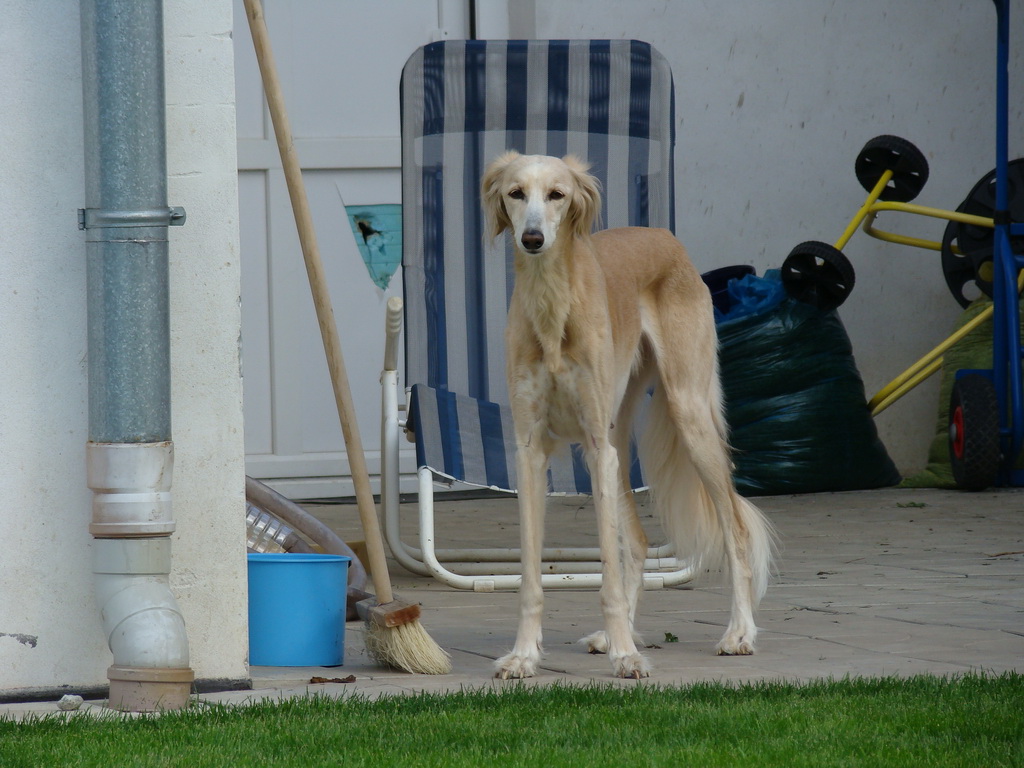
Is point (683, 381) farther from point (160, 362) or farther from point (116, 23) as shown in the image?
point (116, 23)

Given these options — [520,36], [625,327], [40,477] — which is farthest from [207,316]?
[520,36]

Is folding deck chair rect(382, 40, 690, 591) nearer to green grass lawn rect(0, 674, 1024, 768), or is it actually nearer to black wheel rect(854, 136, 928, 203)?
black wheel rect(854, 136, 928, 203)

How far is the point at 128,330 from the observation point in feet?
8.46

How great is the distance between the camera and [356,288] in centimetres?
627

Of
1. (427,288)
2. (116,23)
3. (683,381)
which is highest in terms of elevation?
(116,23)

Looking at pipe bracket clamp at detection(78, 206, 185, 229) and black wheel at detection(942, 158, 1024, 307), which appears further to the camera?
black wheel at detection(942, 158, 1024, 307)

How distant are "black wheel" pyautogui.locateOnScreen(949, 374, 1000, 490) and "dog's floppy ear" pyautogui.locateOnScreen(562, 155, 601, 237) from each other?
3.20m

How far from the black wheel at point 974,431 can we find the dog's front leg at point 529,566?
10.6 ft

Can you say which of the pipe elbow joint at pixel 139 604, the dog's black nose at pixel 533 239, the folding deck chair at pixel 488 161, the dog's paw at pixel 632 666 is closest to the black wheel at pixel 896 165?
the folding deck chair at pixel 488 161

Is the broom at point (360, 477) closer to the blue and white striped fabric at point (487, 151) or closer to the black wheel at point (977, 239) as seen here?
the blue and white striped fabric at point (487, 151)

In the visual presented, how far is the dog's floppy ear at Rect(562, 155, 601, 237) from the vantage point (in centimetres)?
304

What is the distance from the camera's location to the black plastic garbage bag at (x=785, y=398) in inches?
241

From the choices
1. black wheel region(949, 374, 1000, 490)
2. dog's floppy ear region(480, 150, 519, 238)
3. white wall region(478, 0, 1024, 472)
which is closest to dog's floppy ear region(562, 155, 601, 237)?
dog's floppy ear region(480, 150, 519, 238)

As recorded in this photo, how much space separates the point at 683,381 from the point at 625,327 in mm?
227
